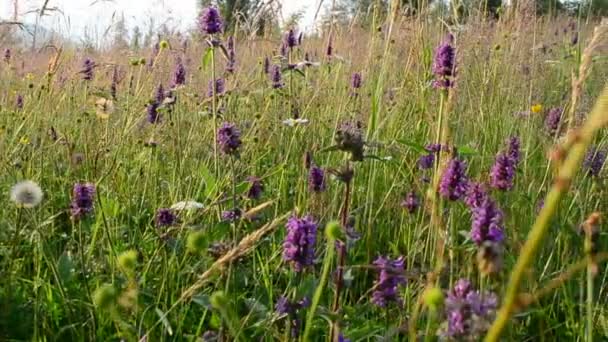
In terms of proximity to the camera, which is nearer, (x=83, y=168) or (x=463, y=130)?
(x=83, y=168)

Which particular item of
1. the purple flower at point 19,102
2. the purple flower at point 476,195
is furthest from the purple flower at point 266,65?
the purple flower at point 476,195

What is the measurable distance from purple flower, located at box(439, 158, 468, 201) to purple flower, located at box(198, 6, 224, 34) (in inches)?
31.9

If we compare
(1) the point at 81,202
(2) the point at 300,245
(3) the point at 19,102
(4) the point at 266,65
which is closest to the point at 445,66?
(2) the point at 300,245

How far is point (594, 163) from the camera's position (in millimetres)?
1844

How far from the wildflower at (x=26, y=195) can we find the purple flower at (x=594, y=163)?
4.51 feet

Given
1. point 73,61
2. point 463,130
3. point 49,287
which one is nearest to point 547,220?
point 49,287

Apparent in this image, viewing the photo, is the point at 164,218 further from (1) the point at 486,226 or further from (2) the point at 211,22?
(1) the point at 486,226

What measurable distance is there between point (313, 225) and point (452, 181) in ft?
0.96

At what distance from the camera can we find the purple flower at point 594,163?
71.7 inches

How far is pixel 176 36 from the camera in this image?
457cm

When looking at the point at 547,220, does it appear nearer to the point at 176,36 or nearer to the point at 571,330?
the point at 571,330

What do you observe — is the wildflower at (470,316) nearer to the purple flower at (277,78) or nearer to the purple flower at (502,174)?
the purple flower at (502,174)

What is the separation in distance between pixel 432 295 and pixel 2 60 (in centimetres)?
366

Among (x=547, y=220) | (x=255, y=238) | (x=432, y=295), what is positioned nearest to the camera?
(x=547, y=220)
